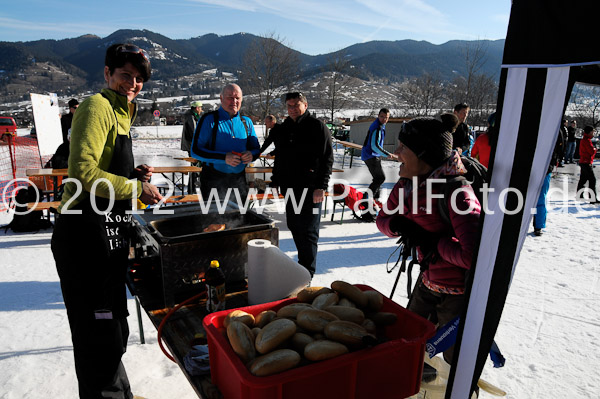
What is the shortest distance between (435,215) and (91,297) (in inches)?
67.9

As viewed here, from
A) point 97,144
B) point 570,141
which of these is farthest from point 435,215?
point 570,141

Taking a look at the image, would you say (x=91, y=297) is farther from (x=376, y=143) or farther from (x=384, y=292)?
(x=376, y=143)

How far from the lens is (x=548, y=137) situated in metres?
1.20

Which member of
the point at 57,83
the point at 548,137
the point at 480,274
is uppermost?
the point at 57,83

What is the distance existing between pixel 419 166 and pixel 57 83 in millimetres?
200265

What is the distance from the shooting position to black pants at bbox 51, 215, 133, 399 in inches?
68.0

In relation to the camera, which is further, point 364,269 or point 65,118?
point 65,118

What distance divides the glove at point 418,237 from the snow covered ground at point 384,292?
4.77ft

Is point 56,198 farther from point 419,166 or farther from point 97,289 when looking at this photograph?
point 419,166

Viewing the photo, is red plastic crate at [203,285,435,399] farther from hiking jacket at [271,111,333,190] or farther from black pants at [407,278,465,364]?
hiking jacket at [271,111,333,190]

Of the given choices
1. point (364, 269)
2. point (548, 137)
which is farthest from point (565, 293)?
point (548, 137)

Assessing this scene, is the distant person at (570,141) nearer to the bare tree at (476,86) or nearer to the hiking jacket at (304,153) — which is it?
the bare tree at (476,86)

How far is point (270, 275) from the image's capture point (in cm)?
173

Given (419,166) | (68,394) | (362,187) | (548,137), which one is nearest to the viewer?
(548,137)
